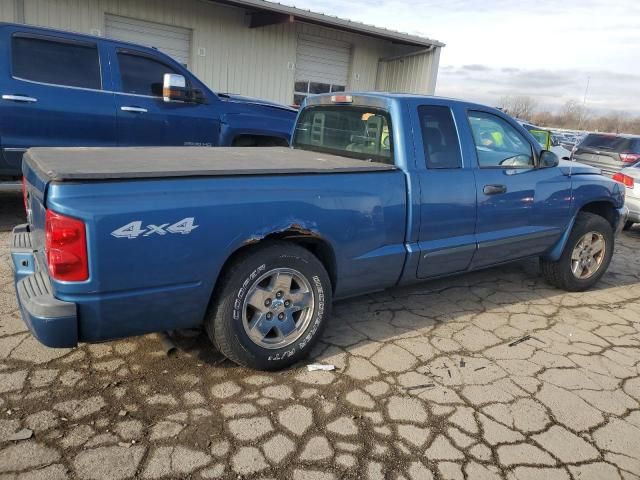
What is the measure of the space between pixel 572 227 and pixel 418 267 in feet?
6.71

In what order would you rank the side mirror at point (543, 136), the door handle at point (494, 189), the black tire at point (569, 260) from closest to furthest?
the door handle at point (494, 189)
the black tire at point (569, 260)
the side mirror at point (543, 136)

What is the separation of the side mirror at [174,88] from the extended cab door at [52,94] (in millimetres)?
610

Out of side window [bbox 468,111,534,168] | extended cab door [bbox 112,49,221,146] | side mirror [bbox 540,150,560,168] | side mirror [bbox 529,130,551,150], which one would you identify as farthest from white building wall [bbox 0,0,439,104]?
side mirror [bbox 540,150,560,168]

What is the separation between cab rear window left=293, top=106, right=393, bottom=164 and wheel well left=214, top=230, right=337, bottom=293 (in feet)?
2.90

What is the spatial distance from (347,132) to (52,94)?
338 cm

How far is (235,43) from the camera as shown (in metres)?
11.4

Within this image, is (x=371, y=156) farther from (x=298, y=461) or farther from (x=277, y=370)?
(x=298, y=461)

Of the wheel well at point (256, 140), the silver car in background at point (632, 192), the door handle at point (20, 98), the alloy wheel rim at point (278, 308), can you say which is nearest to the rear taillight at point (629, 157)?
the silver car in background at point (632, 192)

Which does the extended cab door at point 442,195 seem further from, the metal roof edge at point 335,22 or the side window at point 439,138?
the metal roof edge at point 335,22

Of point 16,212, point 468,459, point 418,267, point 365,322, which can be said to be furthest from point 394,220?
point 16,212

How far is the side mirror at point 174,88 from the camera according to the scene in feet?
19.2

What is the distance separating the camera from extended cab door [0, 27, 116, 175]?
206 inches

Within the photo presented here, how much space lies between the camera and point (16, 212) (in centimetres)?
630

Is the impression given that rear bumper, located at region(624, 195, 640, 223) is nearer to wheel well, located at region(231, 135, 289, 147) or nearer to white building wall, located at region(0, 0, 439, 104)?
wheel well, located at region(231, 135, 289, 147)
